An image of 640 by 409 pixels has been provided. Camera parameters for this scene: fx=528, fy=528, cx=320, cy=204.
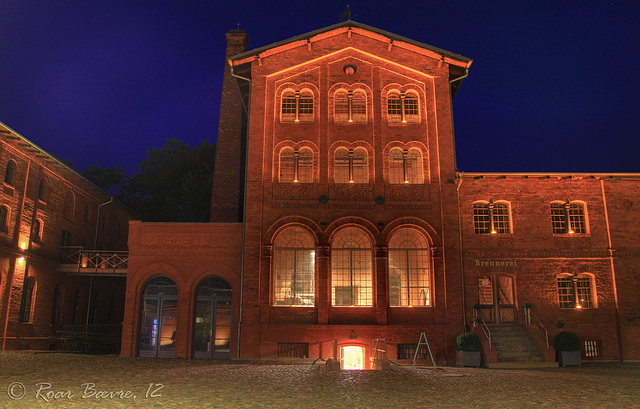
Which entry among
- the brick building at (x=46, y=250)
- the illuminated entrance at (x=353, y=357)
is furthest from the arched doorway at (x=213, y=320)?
the brick building at (x=46, y=250)

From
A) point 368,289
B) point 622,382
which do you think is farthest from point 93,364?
point 622,382

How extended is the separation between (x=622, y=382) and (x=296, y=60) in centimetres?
1679

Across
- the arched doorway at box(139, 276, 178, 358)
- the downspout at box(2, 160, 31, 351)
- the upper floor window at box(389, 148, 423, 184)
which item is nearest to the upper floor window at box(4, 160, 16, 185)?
the downspout at box(2, 160, 31, 351)

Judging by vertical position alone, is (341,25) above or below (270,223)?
above

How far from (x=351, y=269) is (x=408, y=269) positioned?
2280 millimetres

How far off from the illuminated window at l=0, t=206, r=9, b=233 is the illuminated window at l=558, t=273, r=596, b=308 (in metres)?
23.7

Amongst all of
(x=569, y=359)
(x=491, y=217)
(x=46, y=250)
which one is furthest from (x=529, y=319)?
(x=46, y=250)

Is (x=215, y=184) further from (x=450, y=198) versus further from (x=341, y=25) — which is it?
(x=450, y=198)

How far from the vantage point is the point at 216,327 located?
844 inches

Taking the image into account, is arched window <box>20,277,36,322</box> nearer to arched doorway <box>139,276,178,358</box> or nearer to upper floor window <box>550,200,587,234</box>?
arched doorway <box>139,276,178,358</box>

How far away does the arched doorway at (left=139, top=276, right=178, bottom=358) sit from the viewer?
21438 mm

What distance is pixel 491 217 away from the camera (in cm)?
2219

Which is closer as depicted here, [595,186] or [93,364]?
[93,364]

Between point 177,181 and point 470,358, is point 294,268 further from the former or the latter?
point 177,181
